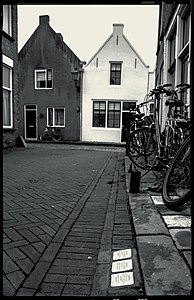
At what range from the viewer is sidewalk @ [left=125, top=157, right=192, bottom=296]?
1.37 meters

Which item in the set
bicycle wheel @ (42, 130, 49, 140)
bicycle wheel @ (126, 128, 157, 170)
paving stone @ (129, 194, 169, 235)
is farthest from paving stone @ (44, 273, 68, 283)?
Result: bicycle wheel @ (42, 130, 49, 140)

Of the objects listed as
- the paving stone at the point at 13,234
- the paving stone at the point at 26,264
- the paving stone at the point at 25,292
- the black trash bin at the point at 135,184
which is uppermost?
the black trash bin at the point at 135,184

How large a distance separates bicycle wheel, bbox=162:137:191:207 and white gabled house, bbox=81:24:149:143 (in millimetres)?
14831

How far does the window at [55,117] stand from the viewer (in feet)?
60.8

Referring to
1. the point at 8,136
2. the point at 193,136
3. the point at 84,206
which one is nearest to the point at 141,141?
the point at 84,206

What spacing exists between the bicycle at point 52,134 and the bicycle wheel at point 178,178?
15.7m

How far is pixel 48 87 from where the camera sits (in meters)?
18.7

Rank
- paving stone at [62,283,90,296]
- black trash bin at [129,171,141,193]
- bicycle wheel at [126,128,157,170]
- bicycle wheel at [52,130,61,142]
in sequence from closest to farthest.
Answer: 1. paving stone at [62,283,90,296]
2. black trash bin at [129,171,141,193]
3. bicycle wheel at [126,128,157,170]
4. bicycle wheel at [52,130,61,142]

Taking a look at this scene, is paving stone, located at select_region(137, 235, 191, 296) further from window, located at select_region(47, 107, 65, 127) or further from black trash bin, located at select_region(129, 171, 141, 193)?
window, located at select_region(47, 107, 65, 127)

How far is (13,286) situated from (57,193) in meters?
2.19

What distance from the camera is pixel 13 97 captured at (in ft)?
33.0

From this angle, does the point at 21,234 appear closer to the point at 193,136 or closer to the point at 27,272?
the point at 27,272

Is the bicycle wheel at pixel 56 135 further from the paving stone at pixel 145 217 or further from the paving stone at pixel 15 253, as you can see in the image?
the paving stone at pixel 15 253

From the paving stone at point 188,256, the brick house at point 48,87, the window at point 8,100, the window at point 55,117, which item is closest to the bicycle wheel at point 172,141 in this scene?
the paving stone at point 188,256
